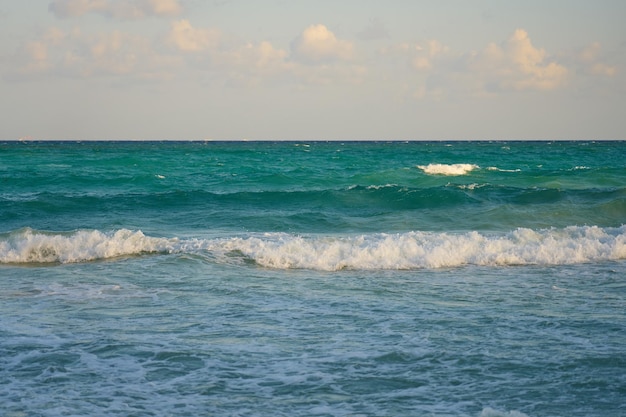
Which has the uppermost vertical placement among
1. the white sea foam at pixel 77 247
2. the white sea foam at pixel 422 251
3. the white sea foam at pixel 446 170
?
the white sea foam at pixel 446 170

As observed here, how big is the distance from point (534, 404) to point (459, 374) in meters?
0.90

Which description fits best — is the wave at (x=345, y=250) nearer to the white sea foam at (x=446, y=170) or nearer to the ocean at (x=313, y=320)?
the ocean at (x=313, y=320)

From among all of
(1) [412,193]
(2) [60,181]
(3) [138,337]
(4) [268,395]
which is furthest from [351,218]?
(2) [60,181]

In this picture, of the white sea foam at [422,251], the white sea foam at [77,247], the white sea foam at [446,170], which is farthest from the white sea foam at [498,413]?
the white sea foam at [446,170]

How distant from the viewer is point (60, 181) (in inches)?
1305

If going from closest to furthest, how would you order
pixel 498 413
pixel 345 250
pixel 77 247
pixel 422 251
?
pixel 498 413 → pixel 422 251 → pixel 345 250 → pixel 77 247

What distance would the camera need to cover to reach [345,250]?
14172 mm

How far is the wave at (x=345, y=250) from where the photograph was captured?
1352 centimetres

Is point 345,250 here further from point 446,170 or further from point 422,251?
point 446,170

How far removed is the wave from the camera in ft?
44.4

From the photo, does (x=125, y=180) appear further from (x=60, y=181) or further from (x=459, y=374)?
(x=459, y=374)

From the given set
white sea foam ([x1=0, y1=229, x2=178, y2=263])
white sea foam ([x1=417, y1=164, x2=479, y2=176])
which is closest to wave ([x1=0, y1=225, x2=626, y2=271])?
white sea foam ([x1=0, y1=229, x2=178, y2=263])

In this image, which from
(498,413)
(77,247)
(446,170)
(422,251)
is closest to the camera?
(498,413)

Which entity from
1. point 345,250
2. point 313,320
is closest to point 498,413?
point 313,320
